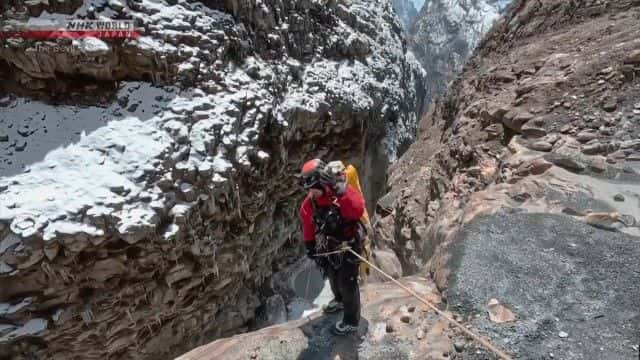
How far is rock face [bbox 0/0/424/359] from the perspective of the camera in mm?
6968

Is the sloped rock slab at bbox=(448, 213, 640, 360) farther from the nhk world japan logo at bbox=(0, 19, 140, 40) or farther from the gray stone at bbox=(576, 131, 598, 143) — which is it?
the nhk world japan logo at bbox=(0, 19, 140, 40)

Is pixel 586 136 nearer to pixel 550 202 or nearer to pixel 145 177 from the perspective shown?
pixel 550 202

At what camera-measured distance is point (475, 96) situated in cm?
1123

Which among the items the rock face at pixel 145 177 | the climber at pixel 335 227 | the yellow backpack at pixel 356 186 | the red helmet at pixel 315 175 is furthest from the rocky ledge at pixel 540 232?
the rock face at pixel 145 177

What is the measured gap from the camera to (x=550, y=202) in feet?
15.5

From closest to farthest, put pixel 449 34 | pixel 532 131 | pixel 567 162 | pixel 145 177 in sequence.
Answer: pixel 567 162
pixel 532 131
pixel 145 177
pixel 449 34

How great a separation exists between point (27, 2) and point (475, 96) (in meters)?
11.8

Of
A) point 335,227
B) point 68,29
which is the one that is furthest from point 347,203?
point 68,29

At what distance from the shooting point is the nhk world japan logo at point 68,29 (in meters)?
8.03

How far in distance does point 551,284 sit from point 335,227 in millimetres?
2146

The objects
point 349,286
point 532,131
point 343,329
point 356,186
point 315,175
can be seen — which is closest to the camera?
point 315,175

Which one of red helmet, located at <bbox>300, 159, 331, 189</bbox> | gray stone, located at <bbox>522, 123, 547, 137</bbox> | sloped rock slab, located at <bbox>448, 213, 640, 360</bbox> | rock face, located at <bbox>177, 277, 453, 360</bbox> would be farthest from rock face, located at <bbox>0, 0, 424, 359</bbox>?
gray stone, located at <bbox>522, 123, 547, 137</bbox>

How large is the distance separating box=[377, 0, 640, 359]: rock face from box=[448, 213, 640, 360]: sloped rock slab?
11 millimetres

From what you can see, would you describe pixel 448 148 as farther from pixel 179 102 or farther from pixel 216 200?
pixel 179 102
